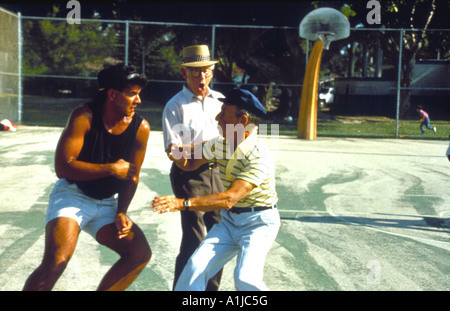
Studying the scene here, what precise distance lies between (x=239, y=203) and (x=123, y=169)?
86 centimetres

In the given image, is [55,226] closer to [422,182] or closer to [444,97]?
[422,182]

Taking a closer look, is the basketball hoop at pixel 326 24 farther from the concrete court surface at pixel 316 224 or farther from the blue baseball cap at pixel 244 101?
the blue baseball cap at pixel 244 101

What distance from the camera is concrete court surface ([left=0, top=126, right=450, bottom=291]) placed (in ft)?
17.4

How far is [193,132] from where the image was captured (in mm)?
4785

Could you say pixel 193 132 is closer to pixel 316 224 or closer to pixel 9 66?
pixel 316 224

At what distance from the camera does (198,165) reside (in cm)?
452

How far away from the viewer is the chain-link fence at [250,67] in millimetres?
25377

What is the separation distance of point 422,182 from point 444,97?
22148 millimetres

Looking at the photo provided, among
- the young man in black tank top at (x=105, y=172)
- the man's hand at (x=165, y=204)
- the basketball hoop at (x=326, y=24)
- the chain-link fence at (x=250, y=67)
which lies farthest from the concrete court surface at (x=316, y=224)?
the chain-link fence at (x=250, y=67)

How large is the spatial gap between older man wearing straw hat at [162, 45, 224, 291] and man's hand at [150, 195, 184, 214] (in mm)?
1078

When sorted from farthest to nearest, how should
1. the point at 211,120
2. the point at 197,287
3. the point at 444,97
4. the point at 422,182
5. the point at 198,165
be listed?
1. the point at 444,97
2. the point at 422,182
3. the point at 211,120
4. the point at 198,165
5. the point at 197,287

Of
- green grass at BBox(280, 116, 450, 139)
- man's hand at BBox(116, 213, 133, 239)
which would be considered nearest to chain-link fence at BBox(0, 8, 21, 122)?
green grass at BBox(280, 116, 450, 139)

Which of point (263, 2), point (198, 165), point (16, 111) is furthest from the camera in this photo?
point (263, 2)

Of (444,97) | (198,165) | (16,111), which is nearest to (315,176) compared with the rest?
(198,165)
